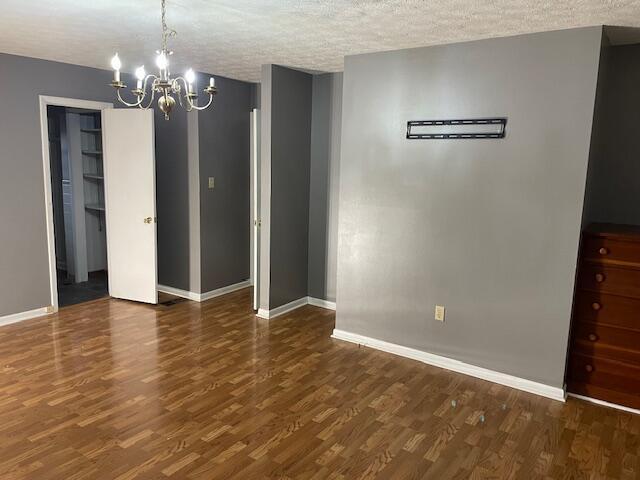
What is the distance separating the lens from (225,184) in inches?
212

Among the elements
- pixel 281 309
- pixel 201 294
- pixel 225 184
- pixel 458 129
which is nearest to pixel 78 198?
pixel 225 184

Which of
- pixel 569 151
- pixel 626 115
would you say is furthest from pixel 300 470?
pixel 626 115

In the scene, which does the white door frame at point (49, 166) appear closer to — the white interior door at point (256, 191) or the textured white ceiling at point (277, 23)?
the textured white ceiling at point (277, 23)

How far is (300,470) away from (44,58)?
13.4 feet

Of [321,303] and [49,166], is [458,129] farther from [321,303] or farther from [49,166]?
[49,166]

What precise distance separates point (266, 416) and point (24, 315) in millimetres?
2847

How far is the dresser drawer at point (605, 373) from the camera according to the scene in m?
3.13

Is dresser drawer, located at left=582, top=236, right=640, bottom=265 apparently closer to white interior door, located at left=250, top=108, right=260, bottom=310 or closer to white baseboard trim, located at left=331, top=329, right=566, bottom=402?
white baseboard trim, located at left=331, top=329, right=566, bottom=402

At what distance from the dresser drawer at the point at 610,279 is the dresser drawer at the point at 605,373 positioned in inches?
18.6

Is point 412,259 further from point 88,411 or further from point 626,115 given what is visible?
point 88,411

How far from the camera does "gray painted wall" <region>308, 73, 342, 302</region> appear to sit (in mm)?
4824

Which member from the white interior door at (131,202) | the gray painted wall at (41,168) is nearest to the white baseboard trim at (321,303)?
the gray painted wall at (41,168)

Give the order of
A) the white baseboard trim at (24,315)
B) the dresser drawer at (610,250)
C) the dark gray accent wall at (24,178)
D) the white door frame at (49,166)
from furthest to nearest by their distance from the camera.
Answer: the white door frame at (49,166) < the white baseboard trim at (24,315) < the dark gray accent wall at (24,178) < the dresser drawer at (610,250)

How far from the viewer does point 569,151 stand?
122 inches
